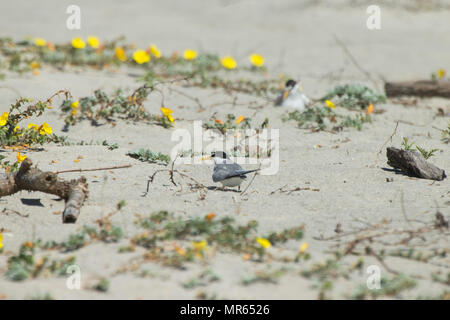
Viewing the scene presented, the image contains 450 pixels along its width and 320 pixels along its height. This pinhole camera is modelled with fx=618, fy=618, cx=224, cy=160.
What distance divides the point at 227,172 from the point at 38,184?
1205mm

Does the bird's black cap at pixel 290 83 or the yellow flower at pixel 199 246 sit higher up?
the bird's black cap at pixel 290 83

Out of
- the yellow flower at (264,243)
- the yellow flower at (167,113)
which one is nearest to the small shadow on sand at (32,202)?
the yellow flower at (264,243)

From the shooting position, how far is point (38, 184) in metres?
3.79

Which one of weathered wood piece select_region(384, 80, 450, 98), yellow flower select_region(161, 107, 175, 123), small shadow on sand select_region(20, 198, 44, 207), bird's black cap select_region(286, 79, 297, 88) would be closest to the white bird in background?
bird's black cap select_region(286, 79, 297, 88)

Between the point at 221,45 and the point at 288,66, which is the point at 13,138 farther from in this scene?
the point at 221,45

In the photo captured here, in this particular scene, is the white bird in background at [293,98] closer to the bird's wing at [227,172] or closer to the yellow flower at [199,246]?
the bird's wing at [227,172]

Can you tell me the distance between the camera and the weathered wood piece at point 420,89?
290 inches

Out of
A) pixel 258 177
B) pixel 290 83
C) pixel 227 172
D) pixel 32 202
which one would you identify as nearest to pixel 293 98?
pixel 290 83

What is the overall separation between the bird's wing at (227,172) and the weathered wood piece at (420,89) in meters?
3.85

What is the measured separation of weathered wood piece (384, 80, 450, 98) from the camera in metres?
7.36

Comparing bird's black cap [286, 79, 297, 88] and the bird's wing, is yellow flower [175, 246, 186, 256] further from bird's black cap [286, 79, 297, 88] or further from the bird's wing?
bird's black cap [286, 79, 297, 88]

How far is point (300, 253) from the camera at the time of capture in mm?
3143

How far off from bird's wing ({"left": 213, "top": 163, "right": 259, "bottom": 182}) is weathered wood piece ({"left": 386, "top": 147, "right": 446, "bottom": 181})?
4.07 feet
